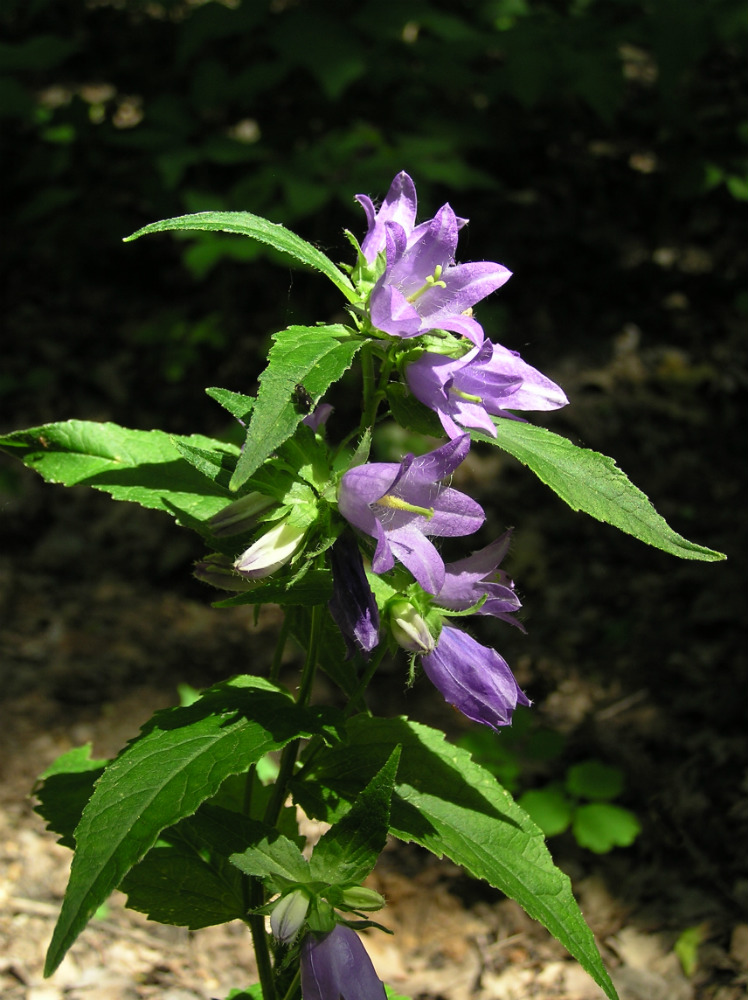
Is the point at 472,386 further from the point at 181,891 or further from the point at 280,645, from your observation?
the point at 181,891

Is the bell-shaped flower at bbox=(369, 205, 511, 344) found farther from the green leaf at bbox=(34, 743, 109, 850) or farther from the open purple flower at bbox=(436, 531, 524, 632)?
the green leaf at bbox=(34, 743, 109, 850)

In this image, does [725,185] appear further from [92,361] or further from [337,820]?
[337,820]

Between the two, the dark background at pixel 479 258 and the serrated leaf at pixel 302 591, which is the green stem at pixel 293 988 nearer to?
the serrated leaf at pixel 302 591

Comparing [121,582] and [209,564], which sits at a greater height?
[209,564]

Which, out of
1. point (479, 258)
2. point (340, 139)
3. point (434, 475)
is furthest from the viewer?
point (479, 258)

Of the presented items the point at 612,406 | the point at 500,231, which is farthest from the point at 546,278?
the point at 612,406

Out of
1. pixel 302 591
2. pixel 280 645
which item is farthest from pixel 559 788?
pixel 302 591
